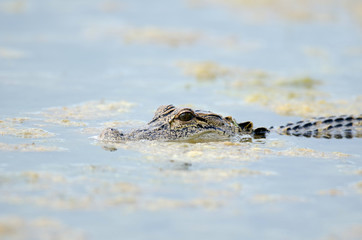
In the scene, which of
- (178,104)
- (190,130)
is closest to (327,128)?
(190,130)

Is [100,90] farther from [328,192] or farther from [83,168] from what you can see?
[328,192]

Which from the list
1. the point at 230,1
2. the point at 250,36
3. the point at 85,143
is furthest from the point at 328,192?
the point at 230,1

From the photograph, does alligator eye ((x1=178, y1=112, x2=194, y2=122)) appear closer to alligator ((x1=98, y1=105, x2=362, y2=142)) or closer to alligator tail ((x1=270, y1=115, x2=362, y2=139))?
alligator ((x1=98, y1=105, x2=362, y2=142))

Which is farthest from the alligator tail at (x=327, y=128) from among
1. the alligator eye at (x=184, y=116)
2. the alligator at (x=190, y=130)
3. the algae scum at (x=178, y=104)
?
the alligator eye at (x=184, y=116)

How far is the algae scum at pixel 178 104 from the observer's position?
543cm

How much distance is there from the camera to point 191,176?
6.54 meters

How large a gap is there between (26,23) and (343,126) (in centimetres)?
1147

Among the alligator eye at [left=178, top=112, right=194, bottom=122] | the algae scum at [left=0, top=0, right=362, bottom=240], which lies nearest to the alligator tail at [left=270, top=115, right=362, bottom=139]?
the algae scum at [left=0, top=0, right=362, bottom=240]

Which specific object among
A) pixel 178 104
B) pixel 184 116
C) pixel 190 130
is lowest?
pixel 190 130

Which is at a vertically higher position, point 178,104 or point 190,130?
point 178,104

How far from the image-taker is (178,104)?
35.3ft

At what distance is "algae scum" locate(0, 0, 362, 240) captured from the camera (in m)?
5.43

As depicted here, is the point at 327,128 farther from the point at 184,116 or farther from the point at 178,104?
the point at 178,104

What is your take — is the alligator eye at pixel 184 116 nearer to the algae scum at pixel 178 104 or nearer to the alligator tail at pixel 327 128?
the algae scum at pixel 178 104
